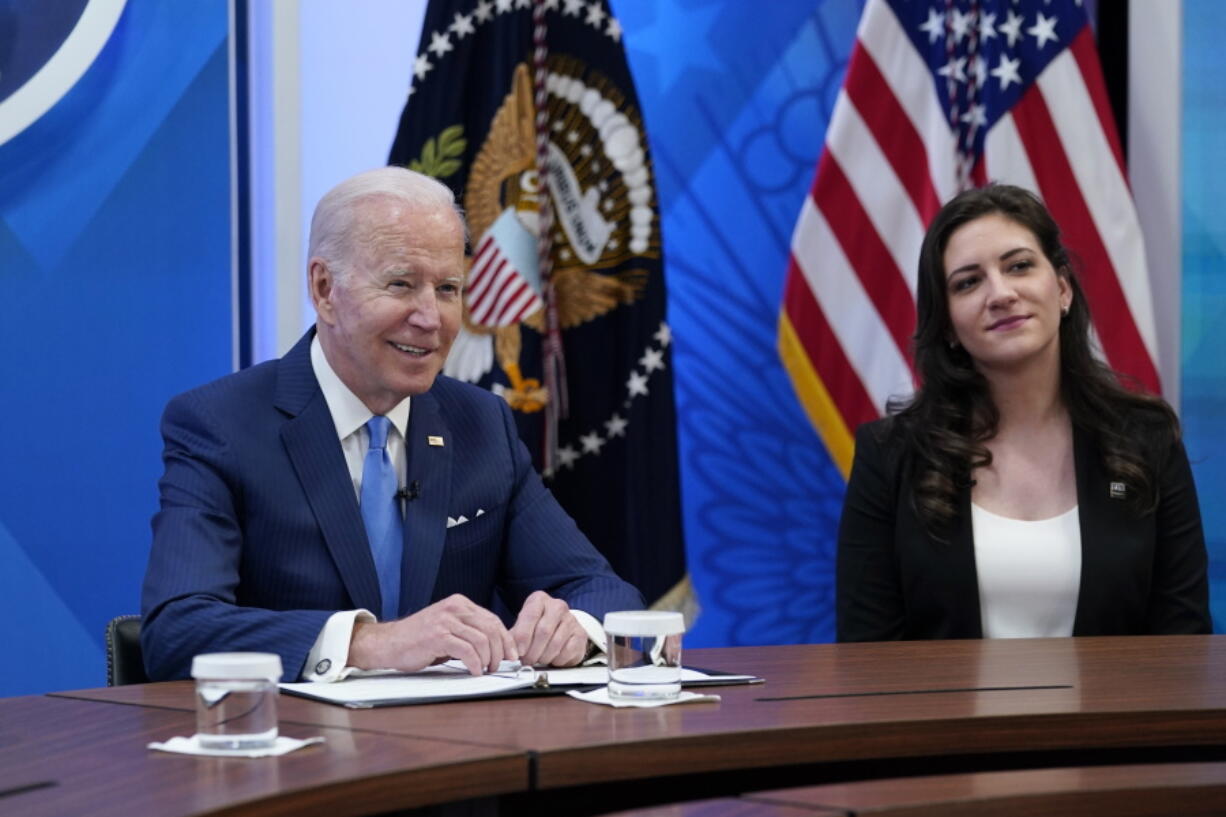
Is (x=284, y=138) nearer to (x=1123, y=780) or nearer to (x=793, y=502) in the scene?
(x=793, y=502)

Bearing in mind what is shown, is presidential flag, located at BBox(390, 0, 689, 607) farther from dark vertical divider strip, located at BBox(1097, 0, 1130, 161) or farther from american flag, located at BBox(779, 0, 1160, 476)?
dark vertical divider strip, located at BBox(1097, 0, 1130, 161)

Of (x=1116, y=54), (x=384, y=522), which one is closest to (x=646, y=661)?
(x=384, y=522)

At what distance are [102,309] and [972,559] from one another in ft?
6.65

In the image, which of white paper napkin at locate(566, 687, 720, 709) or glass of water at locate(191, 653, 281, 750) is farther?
white paper napkin at locate(566, 687, 720, 709)

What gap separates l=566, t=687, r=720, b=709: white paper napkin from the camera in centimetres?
185

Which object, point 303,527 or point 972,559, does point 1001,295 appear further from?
point 303,527

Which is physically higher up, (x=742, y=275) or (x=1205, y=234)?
(x=1205, y=234)

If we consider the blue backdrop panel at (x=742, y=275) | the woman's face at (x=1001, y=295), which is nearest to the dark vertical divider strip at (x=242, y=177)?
the blue backdrop panel at (x=742, y=275)

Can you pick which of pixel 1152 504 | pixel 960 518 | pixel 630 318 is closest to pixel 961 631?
pixel 960 518

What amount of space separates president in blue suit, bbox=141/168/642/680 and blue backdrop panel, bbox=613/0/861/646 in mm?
1660

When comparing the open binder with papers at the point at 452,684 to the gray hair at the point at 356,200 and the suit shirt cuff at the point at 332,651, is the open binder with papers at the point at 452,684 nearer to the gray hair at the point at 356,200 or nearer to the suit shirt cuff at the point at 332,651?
the suit shirt cuff at the point at 332,651

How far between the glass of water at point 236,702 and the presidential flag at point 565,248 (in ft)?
6.60

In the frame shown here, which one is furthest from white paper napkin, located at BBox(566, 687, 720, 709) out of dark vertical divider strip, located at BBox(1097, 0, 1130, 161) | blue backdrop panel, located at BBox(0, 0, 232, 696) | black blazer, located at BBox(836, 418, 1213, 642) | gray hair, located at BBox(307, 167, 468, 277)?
dark vertical divider strip, located at BBox(1097, 0, 1130, 161)

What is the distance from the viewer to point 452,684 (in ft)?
6.45
